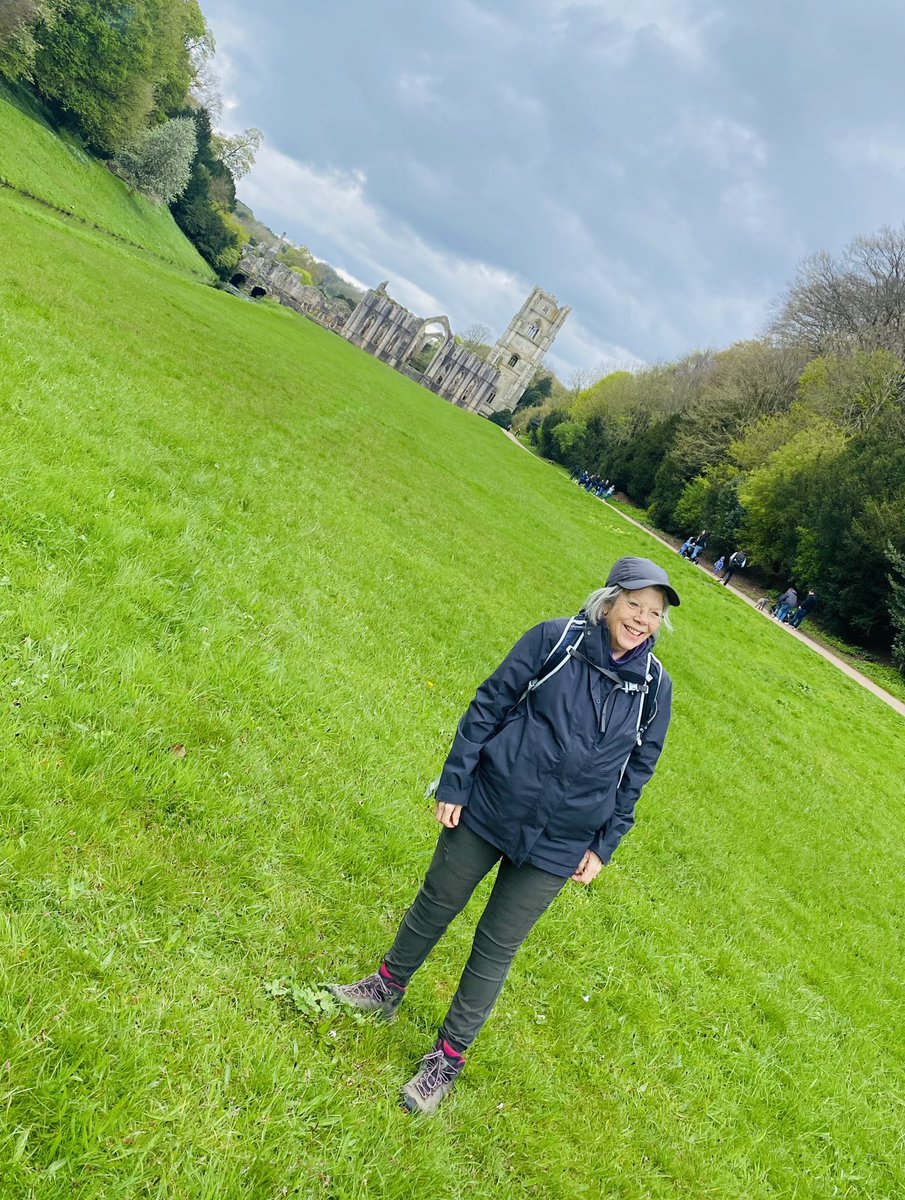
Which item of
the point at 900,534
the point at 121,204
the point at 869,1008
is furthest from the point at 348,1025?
the point at 121,204

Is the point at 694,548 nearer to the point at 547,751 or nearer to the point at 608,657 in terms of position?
the point at 608,657

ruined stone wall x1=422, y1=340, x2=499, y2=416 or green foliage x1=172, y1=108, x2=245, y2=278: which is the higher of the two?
ruined stone wall x1=422, y1=340, x2=499, y2=416

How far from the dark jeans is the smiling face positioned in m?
1.21

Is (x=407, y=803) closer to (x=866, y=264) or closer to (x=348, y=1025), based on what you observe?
(x=348, y=1025)

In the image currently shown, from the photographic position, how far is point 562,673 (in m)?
3.08

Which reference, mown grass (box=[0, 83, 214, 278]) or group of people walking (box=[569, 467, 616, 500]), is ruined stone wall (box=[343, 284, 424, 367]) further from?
group of people walking (box=[569, 467, 616, 500])

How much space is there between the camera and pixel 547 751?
3010 mm

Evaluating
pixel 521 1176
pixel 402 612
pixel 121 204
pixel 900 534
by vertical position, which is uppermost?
pixel 900 534

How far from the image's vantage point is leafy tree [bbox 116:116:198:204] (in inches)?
1844

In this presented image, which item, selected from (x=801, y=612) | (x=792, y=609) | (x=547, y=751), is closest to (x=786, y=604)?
(x=792, y=609)

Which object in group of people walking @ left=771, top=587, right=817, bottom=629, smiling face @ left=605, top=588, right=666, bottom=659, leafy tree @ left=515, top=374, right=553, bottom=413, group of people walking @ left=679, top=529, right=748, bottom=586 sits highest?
leafy tree @ left=515, top=374, right=553, bottom=413

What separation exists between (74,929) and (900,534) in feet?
103

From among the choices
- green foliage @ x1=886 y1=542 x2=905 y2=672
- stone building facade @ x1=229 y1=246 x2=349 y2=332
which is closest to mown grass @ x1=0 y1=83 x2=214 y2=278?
green foliage @ x1=886 y1=542 x2=905 y2=672

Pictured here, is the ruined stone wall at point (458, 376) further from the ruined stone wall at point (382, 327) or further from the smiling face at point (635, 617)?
the smiling face at point (635, 617)
